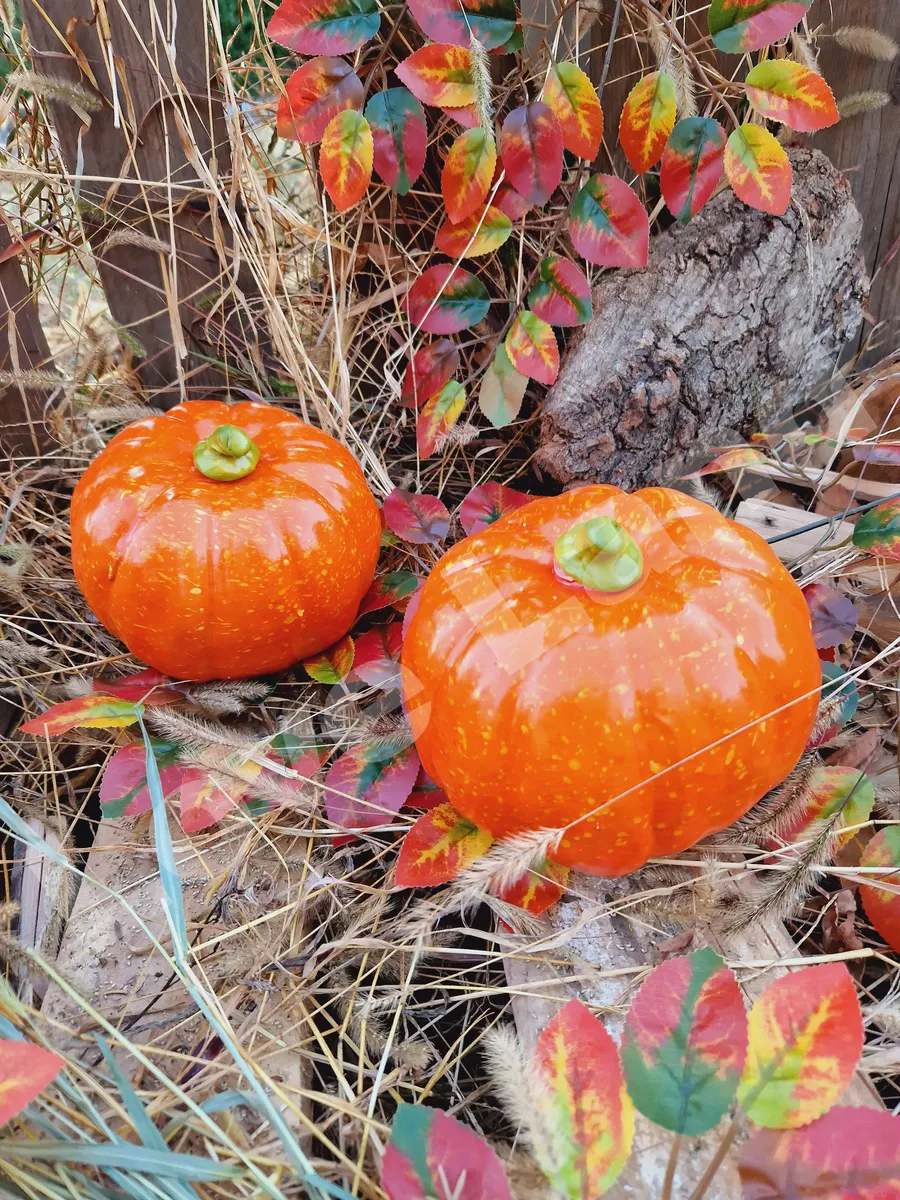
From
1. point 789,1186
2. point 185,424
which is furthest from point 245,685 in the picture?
point 789,1186

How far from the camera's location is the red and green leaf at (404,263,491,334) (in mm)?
1360

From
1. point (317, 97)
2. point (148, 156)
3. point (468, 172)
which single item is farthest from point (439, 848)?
point (148, 156)

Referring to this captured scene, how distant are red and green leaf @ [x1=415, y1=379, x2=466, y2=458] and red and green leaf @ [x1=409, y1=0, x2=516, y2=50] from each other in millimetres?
479

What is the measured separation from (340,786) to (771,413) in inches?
39.5

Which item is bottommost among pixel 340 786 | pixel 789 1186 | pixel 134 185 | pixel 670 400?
pixel 340 786

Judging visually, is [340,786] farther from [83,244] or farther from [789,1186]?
[83,244]

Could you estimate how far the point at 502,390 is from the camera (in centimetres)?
135

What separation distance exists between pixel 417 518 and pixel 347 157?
53 centimetres

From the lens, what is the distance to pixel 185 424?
50.8 inches

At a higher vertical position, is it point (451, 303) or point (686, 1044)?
point (451, 303)

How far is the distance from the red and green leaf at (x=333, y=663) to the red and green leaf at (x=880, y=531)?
2.38 feet

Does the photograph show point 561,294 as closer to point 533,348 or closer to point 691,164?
point 533,348

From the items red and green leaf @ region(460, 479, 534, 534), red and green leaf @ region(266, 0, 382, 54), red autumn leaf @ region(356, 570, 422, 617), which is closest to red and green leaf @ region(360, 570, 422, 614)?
red autumn leaf @ region(356, 570, 422, 617)

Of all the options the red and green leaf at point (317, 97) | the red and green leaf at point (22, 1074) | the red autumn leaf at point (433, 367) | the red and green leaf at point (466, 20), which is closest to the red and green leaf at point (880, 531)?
the red autumn leaf at point (433, 367)
